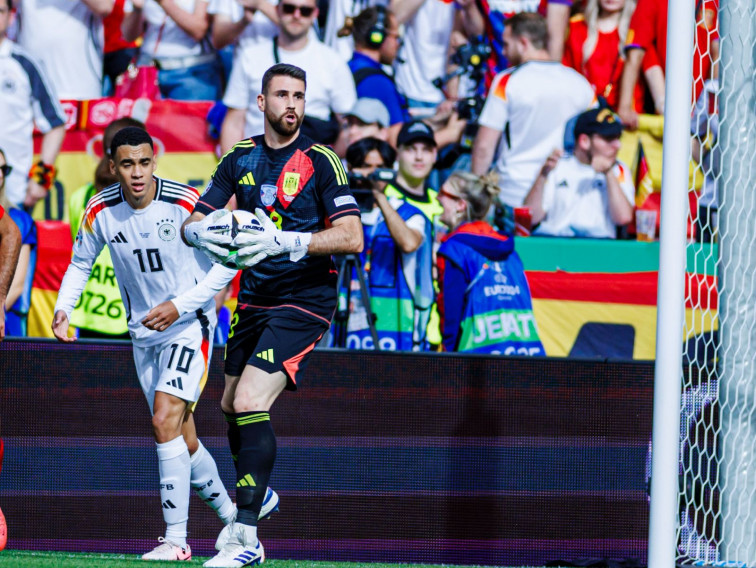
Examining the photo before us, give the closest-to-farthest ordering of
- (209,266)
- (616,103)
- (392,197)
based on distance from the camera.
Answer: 1. (209,266)
2. (392,197)
3. (616,103)

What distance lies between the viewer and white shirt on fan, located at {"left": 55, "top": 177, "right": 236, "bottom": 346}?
5984 millimetres

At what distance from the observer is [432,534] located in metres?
6.29

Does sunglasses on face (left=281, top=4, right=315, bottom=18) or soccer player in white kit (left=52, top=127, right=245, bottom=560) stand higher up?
sunglasses on face (left=281, top=4, right=315, bottom=18)

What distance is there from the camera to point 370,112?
8742 mm

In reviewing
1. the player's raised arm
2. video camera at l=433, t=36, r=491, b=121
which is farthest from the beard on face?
video camera at l=433, t=36, r=491, b=121

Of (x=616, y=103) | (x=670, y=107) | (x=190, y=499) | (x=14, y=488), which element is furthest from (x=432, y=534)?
(x=616, y=103)

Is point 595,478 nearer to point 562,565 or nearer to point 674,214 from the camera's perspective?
point 562,565

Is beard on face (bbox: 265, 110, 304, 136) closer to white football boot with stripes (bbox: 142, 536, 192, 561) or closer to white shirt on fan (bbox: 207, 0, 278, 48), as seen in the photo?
white football boot with stripes (bbox: 142, 536, 192, 561)

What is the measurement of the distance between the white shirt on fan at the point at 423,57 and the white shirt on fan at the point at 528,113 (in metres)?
0.83

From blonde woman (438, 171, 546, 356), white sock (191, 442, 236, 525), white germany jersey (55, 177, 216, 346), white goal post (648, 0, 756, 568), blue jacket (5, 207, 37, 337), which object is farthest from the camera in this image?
blue jacket (5, 207, 37, 337)

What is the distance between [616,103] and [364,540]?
5.10 m

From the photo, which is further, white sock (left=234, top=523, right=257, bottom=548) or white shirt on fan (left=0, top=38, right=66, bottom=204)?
white shirt on fan (left=0, top=38, right=66, bottom=204)

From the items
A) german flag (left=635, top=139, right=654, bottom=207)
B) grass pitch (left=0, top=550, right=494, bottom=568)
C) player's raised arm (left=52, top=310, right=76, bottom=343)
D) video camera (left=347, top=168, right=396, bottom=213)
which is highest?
german flag (left=635, top=139, right=654, bottom=207)

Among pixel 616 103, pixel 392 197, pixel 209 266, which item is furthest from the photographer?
pixel 616 103
